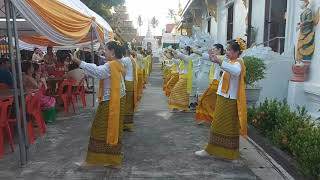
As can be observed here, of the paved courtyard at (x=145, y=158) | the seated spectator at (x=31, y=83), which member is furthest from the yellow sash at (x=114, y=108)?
the seated spectator at (x=31, y=83)

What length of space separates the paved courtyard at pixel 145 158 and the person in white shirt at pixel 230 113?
0.20 meters

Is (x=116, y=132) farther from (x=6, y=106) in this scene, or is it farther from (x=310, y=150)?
(x=310, y=150)

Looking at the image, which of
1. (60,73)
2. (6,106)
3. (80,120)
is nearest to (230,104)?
(6,106)

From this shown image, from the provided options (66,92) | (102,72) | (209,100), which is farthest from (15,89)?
(66,92)

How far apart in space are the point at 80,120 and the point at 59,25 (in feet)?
10.6

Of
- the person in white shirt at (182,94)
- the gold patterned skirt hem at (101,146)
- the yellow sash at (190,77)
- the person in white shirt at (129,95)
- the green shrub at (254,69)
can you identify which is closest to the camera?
the gold patterned skirt hem at (101,146)

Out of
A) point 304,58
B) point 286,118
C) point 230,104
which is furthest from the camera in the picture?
point 304,58

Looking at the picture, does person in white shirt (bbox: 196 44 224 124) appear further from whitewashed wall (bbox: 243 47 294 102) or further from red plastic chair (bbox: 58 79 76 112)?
red plastic chair (bbox: 58 79 76 112)

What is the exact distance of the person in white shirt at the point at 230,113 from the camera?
18.3 ft

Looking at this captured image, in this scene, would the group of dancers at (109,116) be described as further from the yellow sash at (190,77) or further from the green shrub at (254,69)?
the yellow sash at (190,77)

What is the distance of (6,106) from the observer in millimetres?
5766

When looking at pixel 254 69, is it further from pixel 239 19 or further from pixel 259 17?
pixel 239 19

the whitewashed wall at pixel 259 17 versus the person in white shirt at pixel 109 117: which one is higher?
the whitewashed wall at pixel 259 17

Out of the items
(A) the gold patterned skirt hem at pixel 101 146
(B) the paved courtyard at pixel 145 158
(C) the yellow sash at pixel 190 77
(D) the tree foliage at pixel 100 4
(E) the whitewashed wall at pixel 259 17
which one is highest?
(D) the tree foliage at pixel 100 4
